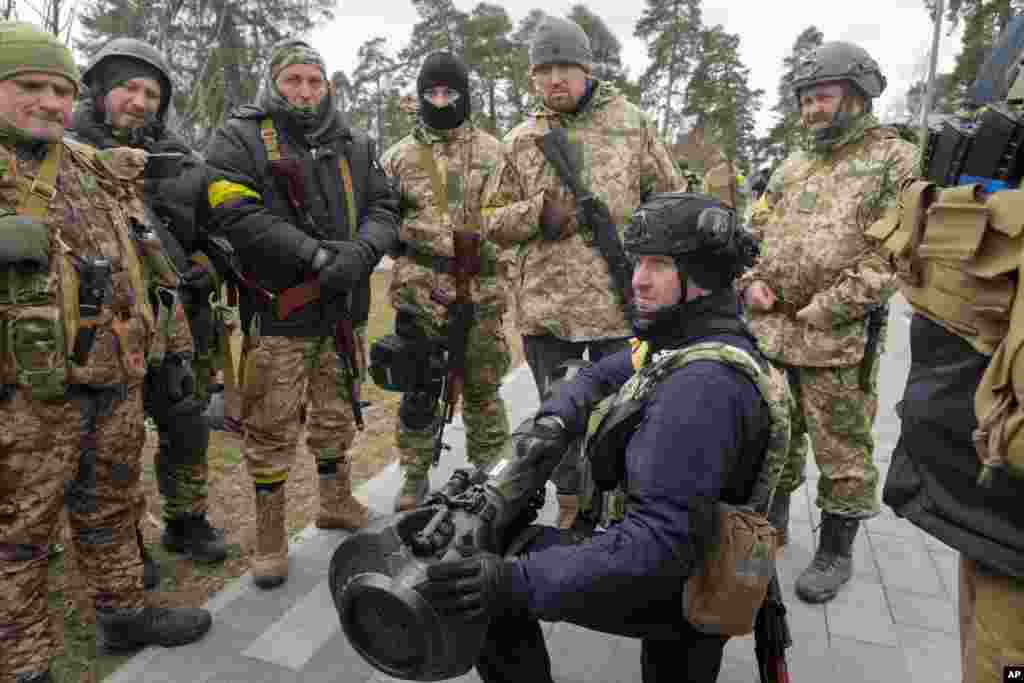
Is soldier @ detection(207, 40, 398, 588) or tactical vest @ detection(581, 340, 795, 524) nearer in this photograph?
tactical vest @ detection(581, 340, 795, 524)

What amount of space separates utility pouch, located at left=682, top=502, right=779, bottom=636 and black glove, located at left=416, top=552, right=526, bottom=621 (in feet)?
1.73

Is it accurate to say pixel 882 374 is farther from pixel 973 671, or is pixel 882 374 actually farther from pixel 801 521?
pixel 973 671

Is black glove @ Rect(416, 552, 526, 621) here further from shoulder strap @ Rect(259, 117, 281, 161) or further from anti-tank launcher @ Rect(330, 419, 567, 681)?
shoulder strap @ Rect(259, 117, 281, 161)

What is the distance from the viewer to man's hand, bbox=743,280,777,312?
3.38 metres

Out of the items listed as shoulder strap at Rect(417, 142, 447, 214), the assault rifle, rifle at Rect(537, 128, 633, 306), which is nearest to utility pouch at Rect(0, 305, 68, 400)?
the assault rifle

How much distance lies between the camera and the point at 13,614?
93.7 inches

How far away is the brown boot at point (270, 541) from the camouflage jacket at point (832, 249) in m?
2.55

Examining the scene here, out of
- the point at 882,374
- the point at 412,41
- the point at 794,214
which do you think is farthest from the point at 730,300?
the point at 412,41

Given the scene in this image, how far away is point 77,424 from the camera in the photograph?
252cm

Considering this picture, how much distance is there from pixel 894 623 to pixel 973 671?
158 cm

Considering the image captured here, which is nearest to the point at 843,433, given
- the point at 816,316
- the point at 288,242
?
the point at 816,316

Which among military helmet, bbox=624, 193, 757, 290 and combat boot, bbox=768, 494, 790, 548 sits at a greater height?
military helmet, bbox=624, 193, 757, 290

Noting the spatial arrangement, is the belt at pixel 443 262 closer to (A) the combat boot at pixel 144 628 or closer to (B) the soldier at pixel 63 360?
(B) the soldier at pixel 63 360

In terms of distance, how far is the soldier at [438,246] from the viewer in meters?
4.05
